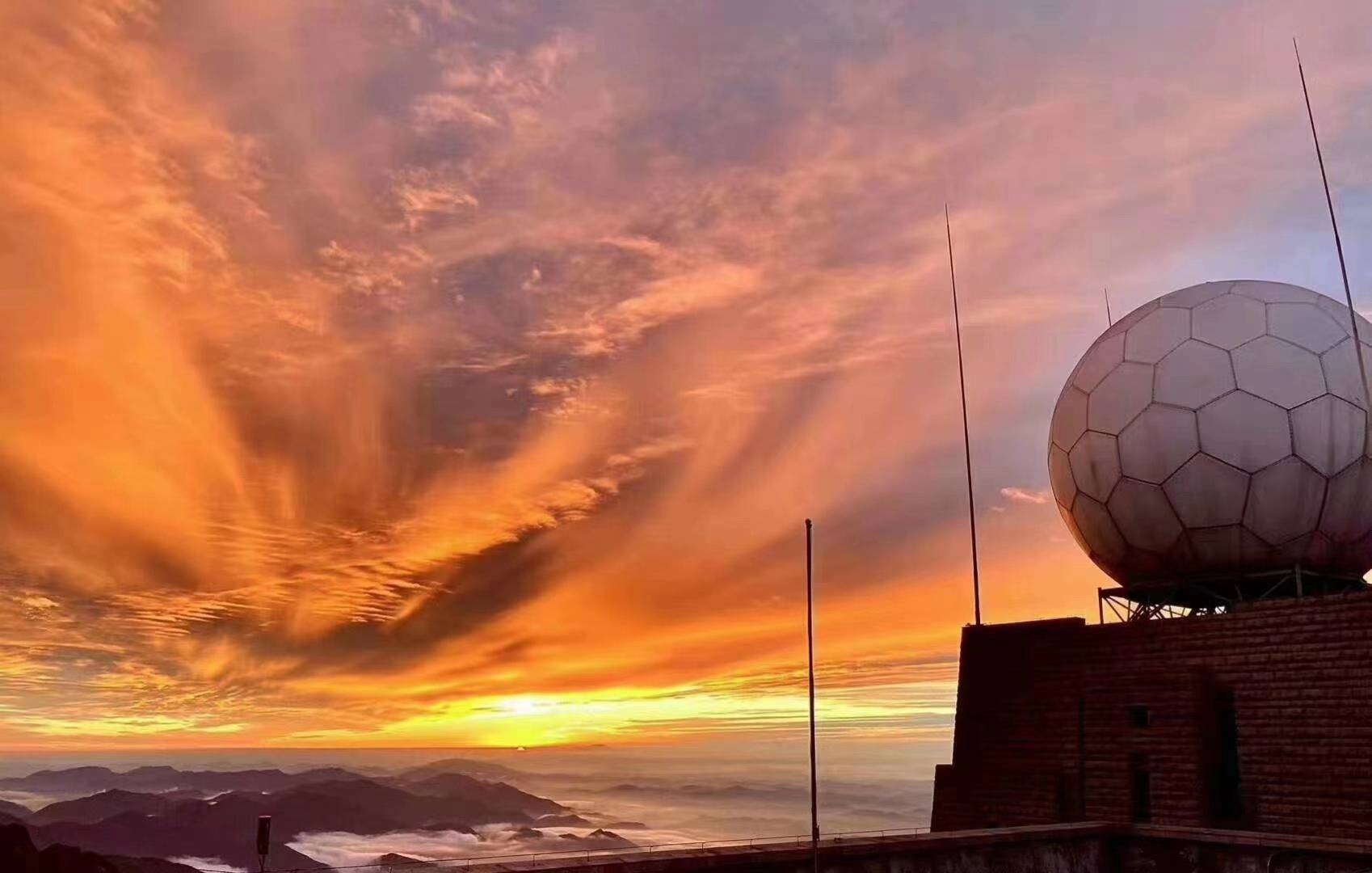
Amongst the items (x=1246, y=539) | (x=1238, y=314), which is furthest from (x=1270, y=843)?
(x=1238, y=314)

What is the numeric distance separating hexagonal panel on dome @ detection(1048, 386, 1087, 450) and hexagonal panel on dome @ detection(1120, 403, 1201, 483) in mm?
1351

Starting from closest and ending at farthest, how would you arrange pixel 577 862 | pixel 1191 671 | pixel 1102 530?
1. pixel 577 862
2. pixel 1191 671
3. pixel 1102 530

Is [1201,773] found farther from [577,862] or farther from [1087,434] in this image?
[577,862]

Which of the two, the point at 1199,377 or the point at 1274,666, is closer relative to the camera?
the point at 1274,666

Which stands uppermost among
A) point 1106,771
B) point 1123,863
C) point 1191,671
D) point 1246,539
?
point 1246,539

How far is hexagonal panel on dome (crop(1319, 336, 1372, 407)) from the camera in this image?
2008 centimetres

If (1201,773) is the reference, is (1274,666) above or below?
above

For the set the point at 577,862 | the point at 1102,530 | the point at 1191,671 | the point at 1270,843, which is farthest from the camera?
the point at 1102,530

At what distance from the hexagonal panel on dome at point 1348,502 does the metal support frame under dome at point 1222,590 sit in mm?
1059

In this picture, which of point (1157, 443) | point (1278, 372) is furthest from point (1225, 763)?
point (1278, 372)

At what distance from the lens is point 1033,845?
1645 centimetres

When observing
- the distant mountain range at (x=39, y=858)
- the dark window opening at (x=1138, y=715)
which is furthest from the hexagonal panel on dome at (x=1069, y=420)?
the distant mountain range at (x=39, y=858)

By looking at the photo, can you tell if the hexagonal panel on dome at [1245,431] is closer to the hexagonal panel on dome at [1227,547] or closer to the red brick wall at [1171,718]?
the hexagonal panel on dome at [1227,547]

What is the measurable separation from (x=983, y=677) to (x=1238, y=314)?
10.1 metres
